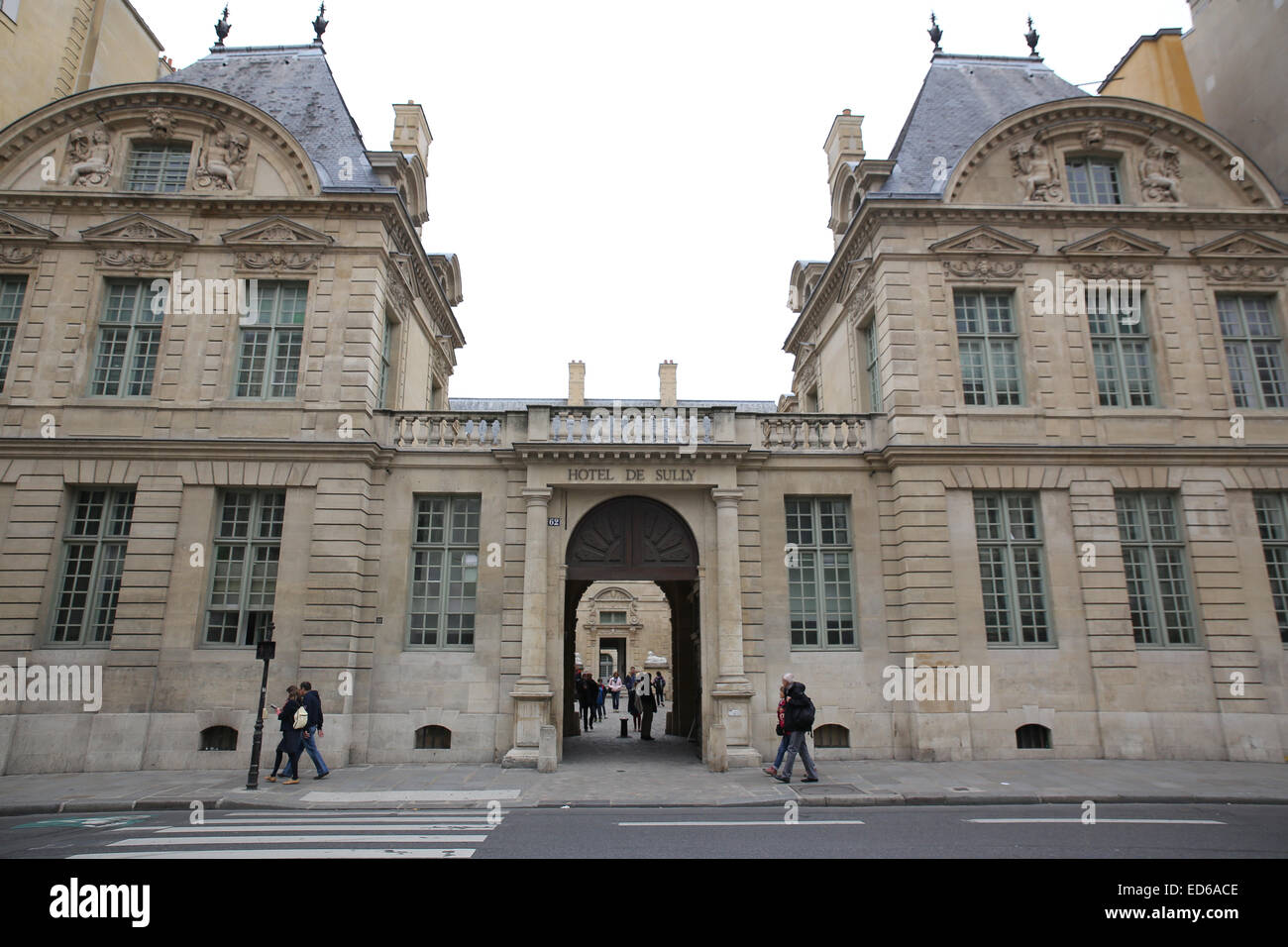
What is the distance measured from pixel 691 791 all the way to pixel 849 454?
8508mm

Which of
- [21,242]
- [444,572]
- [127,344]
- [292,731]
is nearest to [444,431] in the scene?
[444,572]

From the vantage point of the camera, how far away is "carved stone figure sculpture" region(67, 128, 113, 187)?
58.4ft

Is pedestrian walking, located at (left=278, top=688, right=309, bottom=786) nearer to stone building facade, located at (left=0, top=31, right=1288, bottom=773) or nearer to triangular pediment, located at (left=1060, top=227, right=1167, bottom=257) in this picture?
stone building facade, located at (left=0, top=31, right=1288, bottom=773)

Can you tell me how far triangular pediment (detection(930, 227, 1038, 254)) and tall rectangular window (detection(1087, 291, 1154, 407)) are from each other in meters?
1.97

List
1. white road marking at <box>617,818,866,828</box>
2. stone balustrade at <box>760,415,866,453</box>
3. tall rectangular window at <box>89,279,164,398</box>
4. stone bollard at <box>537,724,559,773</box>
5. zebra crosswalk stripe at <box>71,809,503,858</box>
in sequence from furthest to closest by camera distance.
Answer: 1. stone balustrade at <box>760,415,866,453</box>
2. tall rectangular window at <box>89,279,164,398</box>
3. stone bollard at <box>537,724,559,773</box>
4. white road marking at <box>617,818,866,828</box>
5. zebra crosswalk stripe at <box>71,809,503,858</box>

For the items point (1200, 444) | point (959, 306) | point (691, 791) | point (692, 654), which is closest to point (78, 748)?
point (691, 791)

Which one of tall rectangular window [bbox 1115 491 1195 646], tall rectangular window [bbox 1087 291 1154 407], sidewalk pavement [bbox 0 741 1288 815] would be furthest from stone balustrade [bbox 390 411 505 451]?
tall rectangular window [bbox 1115 491 1195 646]

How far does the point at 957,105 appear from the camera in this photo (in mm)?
20844

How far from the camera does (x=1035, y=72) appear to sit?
2208cm

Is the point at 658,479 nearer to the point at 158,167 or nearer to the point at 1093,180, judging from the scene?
the point at 1093,180

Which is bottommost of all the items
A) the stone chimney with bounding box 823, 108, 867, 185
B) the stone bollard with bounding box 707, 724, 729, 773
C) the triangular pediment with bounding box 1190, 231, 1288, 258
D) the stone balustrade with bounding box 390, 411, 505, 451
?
the stone bollard with bounding box 707, 724, 729, 773

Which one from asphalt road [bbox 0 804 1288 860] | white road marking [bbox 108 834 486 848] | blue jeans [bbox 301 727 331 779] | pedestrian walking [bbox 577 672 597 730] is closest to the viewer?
asphalt road [bbox 0 804 1288 860]

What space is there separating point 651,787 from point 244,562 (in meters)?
9.81

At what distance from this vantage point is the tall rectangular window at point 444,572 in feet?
54.4
